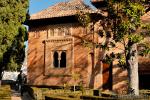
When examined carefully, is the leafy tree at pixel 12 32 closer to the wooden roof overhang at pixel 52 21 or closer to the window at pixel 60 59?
the wooden roof overhang at pixel 52 21

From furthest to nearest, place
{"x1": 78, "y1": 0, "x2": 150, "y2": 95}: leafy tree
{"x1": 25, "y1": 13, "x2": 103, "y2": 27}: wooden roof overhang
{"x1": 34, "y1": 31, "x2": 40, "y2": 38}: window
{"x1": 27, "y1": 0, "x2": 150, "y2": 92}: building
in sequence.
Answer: {"x1": 34, "y1": 31, "x2": 40, "y2": 38}: window, {"x1": 25, "y1": 13, "x2": 103, "y2": 27}: wooden roof overhang, {"x1": 27, "y1": 0, "x2": 150, "y2": 92}: building, {"x1": 78, "y1": 0, "x2": 150, "y2": 95}: leafy tree

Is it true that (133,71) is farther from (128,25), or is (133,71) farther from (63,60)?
(63,60)

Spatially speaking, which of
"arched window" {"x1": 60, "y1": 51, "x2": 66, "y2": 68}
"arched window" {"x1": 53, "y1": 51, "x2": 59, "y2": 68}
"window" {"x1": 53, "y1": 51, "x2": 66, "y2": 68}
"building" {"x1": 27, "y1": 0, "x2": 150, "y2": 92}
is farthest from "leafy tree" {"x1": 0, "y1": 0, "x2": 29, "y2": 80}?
"arched window" {"x1": 60, "y1": 51, "x2": 66, "y2": 68}

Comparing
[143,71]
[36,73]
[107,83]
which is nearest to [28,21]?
[36,73]

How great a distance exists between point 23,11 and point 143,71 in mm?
10006

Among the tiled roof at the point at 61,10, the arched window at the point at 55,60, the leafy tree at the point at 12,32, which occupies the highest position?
the tiled roof at the point at 61,10

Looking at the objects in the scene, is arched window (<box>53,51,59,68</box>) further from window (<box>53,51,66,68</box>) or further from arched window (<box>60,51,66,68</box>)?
arched window (<box>60,51,66,68</box>)

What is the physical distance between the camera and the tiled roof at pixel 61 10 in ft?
105

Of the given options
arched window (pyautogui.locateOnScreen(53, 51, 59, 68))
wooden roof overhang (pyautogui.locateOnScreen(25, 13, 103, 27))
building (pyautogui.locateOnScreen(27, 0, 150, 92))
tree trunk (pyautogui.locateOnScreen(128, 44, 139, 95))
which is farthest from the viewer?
arched window (pyautogui.locateOnScreen(53, 51, 59, 68))

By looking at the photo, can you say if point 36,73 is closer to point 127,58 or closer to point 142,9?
point 127,58

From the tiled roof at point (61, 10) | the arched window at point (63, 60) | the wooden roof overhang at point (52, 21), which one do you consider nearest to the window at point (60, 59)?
the arched window at point (63, 60)

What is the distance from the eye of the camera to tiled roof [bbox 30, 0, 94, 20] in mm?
31922

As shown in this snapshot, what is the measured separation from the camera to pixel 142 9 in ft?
64.3

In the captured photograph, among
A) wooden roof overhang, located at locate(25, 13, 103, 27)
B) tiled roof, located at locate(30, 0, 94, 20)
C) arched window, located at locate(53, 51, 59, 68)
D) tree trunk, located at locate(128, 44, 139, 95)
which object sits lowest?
tree trunk, located at locate(128, 44, 139, 95)
